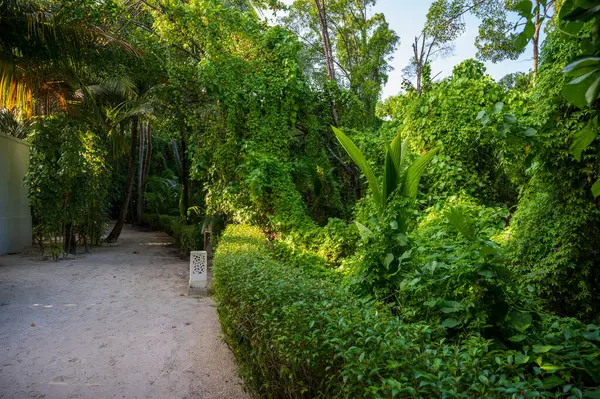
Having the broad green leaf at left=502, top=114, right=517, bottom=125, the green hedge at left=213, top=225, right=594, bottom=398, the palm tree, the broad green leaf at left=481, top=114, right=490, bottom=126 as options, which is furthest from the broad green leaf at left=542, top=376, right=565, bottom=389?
the palm tree

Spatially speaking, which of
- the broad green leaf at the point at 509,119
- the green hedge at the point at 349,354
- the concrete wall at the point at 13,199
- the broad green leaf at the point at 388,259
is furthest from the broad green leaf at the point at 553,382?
the concrete wall at the point at 13,199

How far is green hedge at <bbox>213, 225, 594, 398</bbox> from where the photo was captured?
141 centimetres

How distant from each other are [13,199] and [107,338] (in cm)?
808

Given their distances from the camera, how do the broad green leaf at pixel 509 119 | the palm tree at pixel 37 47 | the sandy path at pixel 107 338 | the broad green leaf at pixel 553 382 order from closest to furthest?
the broad green leaf at pixel 553 382 → the broad green leaf at pixel 509 119 → the sandy path at pixel 107 338 → the palm tree at pixel 37 47

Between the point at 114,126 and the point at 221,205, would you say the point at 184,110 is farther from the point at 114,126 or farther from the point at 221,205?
the point at 114,126

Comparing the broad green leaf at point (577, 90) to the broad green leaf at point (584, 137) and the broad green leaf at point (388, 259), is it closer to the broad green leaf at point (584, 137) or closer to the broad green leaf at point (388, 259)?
the broad green leaf at point (584, 137)

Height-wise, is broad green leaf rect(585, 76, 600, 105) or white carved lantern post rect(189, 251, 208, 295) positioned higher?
broad green leaf rect(585, 76, 600, 105)

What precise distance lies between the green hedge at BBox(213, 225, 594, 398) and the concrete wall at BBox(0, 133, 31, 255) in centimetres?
944

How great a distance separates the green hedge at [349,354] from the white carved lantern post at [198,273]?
366 cm

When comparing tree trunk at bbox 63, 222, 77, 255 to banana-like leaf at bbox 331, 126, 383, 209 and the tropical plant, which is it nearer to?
banana-like leaf at bbox 331, 126, 383, 209

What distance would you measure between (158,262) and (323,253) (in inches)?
221

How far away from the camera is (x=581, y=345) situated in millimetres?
1701

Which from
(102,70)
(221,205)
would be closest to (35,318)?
(221,205)

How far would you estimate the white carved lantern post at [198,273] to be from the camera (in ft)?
23.0
